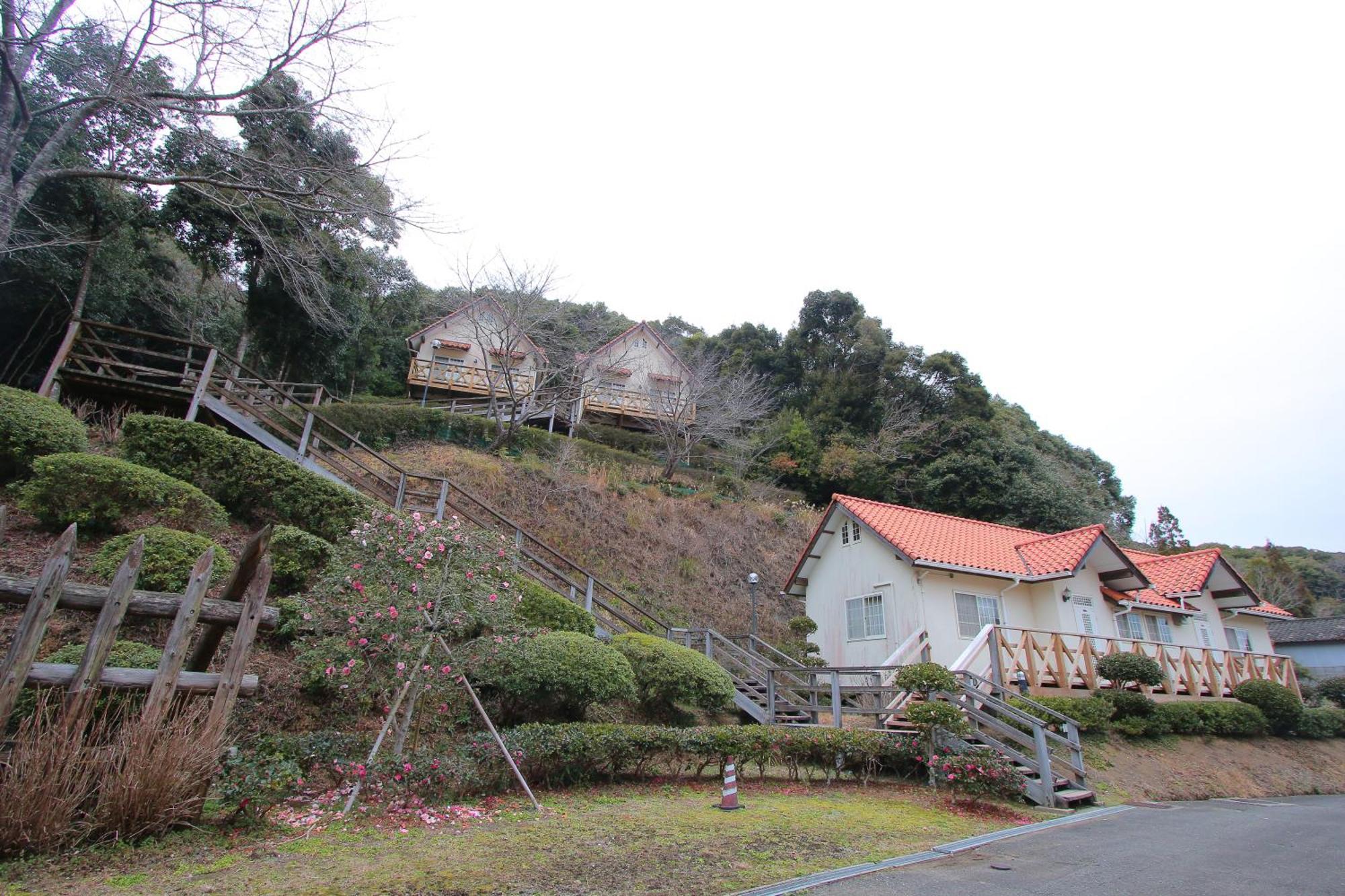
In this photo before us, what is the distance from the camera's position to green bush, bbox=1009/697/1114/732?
12.4 meters

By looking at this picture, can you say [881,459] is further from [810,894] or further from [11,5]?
[11,5]

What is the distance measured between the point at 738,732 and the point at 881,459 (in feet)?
74.1

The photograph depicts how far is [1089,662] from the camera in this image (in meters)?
14.4

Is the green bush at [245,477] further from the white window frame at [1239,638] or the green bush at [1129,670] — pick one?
the white window frame at [1239,638]

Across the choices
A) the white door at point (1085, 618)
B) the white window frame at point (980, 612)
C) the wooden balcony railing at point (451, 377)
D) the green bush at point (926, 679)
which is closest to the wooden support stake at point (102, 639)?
the green bush at point (926, 679)

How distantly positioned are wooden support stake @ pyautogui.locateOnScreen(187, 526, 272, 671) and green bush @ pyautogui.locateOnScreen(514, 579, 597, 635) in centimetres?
559

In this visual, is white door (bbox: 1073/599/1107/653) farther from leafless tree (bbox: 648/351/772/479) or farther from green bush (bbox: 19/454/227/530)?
green bush (bbox: 19/454/227/530)

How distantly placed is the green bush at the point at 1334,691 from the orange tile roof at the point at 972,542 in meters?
9.91

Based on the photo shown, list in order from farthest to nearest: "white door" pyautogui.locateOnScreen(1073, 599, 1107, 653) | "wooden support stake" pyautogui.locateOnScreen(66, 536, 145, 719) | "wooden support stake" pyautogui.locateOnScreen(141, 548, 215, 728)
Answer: "white door" pyautogui.locateOnScreen(1073, 599, 1107, 653) → "wooden support stake" pyautogui.locateOnScreen(141, 548, 215, 728) → "wooden support stake" pyautogui.locateOnScreen(66, 536, 145, 719)

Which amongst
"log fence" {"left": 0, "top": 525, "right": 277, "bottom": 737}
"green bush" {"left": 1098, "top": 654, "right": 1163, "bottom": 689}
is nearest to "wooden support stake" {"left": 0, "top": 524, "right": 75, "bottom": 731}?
"log fence" {"left": 0, "top": 525, "right": 277, "bottom": 737}

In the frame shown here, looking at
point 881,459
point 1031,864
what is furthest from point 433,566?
point 881,459

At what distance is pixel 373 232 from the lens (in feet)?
40.5

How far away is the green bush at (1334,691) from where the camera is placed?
755 inches

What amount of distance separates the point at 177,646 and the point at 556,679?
5.01 meters
